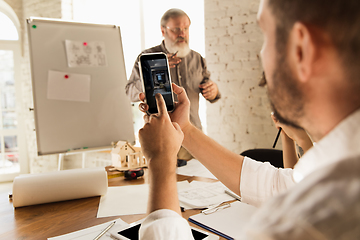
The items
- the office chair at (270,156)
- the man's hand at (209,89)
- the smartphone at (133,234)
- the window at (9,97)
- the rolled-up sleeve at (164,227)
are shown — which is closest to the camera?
the rolled-up sleeve at (164,227)

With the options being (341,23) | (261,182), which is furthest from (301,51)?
(261,182)

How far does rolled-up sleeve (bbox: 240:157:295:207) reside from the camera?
0.80m

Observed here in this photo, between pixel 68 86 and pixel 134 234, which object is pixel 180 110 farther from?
pixel 68 86

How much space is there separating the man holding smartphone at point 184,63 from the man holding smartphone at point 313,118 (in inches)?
73.5

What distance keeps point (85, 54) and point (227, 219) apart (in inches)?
70.2

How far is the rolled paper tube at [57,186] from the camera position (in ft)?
3.08

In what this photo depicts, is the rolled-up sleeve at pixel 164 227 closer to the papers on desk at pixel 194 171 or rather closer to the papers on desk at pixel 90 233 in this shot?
the papers on desk at pixel 90 233

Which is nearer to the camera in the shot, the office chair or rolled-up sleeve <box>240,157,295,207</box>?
rolled-up sleeve <box>240,157,295,207</box>

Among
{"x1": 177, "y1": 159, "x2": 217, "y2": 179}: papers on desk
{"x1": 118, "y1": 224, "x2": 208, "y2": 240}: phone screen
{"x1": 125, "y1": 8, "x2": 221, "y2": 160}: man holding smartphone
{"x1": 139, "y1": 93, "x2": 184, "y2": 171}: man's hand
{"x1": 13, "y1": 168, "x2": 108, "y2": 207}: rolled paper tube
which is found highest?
{"x1": 125, "y1": 8, "x2": 221, "y2": 160}: man holding smartphone

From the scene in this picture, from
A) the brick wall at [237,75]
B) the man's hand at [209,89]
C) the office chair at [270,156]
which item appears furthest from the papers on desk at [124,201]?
the brick wall at [237,75]

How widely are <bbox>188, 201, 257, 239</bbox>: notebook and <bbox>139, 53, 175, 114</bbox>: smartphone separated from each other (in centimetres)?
37

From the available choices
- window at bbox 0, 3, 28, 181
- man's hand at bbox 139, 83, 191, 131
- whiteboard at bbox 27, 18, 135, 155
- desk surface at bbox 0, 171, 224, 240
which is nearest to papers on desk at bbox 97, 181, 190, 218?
desk surface at bbox 0, 171, 224, 240

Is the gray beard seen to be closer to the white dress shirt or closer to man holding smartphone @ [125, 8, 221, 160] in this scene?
man holding smartphone @ [125, 8, 221, 160]

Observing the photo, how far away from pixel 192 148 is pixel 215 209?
0.20 metres
